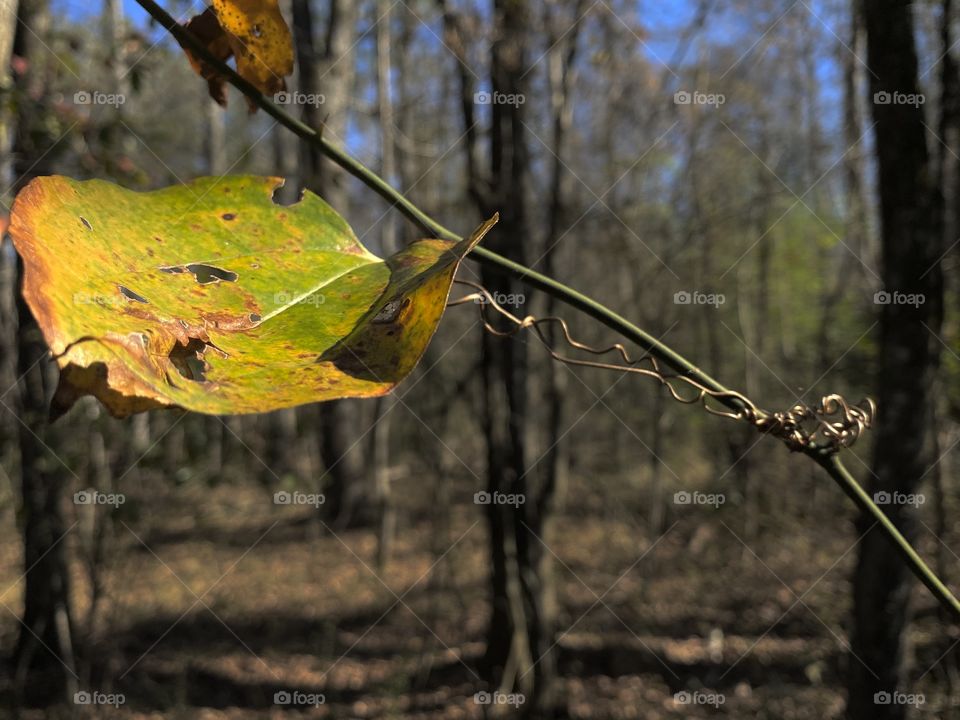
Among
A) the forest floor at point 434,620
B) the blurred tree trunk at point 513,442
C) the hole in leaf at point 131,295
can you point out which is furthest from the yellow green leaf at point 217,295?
the forest floor at point 434,620

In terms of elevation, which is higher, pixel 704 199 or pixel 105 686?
pixel 704 199

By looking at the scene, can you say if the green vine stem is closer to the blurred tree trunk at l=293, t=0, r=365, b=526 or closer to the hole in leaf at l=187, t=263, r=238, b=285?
the hole in leaf at l=187, t=263, r=238, b=285

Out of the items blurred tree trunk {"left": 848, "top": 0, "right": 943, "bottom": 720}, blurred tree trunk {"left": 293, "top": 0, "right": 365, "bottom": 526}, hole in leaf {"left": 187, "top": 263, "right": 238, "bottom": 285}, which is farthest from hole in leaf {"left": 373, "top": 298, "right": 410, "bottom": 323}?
blurred tree trunk {"left": 293, "top": 0, "right": 365, "bottom": 526}

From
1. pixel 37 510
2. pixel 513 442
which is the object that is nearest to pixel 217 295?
pixel 513 442

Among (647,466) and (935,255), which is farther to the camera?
(647,466)

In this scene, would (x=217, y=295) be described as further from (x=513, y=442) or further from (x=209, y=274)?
(x=513, y=442)

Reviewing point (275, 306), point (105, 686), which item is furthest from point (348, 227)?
point (105, 686)

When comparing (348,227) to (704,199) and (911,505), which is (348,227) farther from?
(704,199)
